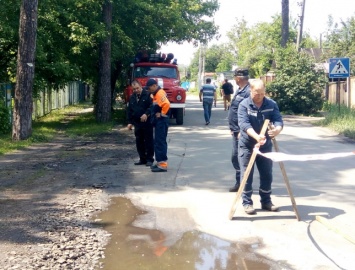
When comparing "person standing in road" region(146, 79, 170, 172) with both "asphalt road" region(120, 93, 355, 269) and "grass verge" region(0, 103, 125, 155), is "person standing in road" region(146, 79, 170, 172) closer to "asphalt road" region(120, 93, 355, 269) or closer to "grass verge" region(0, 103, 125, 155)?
"asphalt road" region(120, 93, 355, 269)

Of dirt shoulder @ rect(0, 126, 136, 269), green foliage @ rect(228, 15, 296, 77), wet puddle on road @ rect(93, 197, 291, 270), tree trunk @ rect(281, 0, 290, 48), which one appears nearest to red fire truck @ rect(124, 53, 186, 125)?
dirt shoulder @ rect(0, 126, 136, 269)

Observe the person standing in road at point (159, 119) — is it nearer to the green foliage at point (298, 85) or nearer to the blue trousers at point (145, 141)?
the blue trousers at point (145, 141)

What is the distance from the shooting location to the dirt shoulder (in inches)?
225

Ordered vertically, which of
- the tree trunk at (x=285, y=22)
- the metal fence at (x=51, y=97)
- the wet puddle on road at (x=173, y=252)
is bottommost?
the wet puddle on road at (x=173, y=252)

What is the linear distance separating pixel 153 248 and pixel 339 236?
211cm

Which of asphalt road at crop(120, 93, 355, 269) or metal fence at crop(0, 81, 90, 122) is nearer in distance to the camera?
asphalt road at crop(120, 93, 355, 269)

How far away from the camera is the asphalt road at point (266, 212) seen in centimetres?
600

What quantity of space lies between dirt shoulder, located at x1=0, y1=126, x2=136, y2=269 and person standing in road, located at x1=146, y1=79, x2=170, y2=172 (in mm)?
757

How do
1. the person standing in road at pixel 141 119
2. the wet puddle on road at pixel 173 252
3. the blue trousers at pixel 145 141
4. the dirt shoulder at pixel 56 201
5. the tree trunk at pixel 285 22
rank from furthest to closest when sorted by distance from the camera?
the tree trunk at pixel 285 22 < the blue trousers at pixel 145 141 < the person standing in road at pixel 141 119 < the dirt shoulder at pixel 56 201 < the wet puddle on road at pixel 173 252

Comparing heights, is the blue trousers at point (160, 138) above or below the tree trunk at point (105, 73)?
below

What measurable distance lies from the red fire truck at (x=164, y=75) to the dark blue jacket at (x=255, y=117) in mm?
13886

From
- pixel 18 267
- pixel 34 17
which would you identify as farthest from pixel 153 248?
pixel 34 17

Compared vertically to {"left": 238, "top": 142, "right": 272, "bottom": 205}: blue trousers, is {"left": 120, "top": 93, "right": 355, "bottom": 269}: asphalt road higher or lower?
lower

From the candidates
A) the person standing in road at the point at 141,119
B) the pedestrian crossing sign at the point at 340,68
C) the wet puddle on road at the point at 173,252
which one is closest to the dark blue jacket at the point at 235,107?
the wet puddle on road at the point at 173,252
